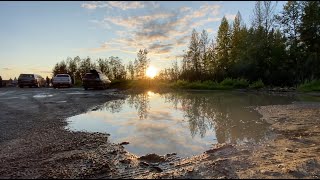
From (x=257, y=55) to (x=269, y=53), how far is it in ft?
5.00

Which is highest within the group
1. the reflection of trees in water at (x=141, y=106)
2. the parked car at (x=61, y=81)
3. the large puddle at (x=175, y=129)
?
the parked car at (x=61, y=81)

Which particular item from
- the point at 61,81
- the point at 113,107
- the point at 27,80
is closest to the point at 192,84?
the point at 61,81

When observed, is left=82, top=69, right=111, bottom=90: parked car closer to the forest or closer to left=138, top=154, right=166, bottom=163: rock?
the forest

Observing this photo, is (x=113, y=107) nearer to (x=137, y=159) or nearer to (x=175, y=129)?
(x=175, y=129)

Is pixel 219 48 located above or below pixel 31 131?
above

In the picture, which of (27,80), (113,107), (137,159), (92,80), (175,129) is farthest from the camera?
(27,80)

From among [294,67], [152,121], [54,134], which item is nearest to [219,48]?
[294,67]

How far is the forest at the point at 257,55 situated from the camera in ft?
114

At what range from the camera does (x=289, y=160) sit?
529cm

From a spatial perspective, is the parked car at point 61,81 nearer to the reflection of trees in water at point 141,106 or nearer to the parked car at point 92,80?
the parked car at point 92,80

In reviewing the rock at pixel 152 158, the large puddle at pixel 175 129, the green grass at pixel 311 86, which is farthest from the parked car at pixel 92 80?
the rock at pixel 152 158

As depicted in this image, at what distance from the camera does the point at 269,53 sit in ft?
124

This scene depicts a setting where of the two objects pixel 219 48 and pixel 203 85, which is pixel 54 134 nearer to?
pixel 203 85

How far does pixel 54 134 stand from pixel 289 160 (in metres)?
5.02
